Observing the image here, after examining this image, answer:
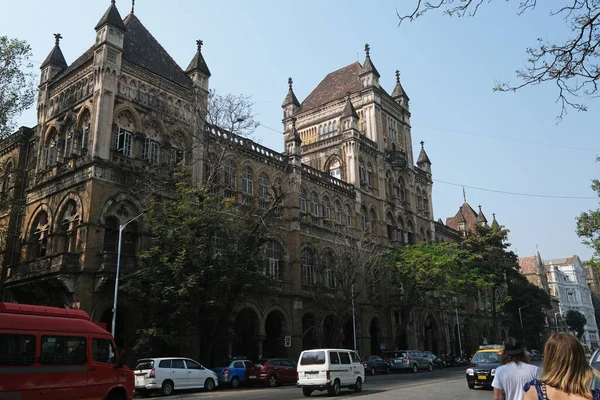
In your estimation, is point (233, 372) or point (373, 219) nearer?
point (233, 372)

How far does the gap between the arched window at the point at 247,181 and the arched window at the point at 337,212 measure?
9.46 meters

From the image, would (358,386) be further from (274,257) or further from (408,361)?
(408,361)

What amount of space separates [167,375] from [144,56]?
764 inches

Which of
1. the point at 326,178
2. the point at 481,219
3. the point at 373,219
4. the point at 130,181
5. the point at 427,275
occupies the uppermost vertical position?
the point at 481,219

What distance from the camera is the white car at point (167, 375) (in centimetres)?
1914

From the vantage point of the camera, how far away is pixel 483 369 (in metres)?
19.0

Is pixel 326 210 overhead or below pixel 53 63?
below

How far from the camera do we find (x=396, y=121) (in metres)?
52.0

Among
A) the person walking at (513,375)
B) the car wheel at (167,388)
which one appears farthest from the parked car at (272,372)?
the person walking at (513,375)

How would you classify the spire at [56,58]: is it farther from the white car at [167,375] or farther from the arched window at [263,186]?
the white car at [167,375]

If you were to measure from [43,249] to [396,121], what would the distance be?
117ft

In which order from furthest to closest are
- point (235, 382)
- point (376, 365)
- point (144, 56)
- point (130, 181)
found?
point (376, 365), point (144, 56), point (130, 181), point (235, 382)

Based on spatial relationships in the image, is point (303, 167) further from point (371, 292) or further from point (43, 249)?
point (43, 249)

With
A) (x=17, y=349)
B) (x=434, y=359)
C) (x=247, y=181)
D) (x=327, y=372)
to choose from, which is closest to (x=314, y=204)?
(x=247, y=181)
